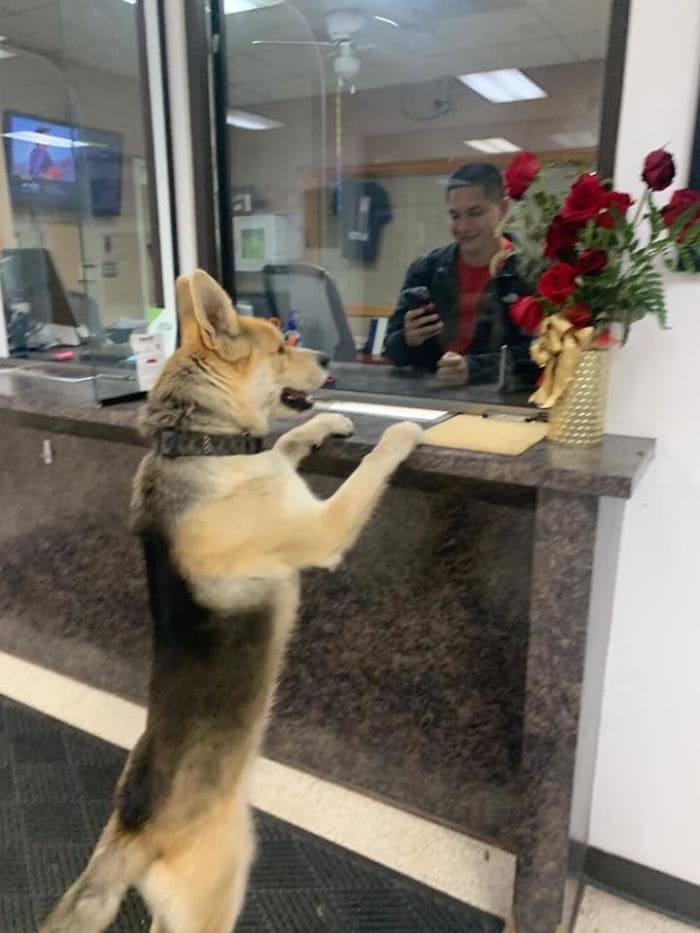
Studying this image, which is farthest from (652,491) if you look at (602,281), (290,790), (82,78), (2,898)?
(82,78)

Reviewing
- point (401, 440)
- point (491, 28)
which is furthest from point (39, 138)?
point (401, 440)

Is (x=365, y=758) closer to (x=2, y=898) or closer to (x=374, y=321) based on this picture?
(x=2, y=898)

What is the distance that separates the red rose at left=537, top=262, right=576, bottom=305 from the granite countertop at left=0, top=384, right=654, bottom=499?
319 mm

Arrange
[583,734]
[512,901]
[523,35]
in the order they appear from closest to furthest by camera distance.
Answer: [583,734] → [512,901] → [523,35]

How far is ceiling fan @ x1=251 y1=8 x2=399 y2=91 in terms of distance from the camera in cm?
225

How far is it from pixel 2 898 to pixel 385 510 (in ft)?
4.49

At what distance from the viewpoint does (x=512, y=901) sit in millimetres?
1627

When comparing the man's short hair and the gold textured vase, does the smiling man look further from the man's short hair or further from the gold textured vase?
the gold textured vase

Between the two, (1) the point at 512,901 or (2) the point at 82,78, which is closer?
(1) the point at 512,901

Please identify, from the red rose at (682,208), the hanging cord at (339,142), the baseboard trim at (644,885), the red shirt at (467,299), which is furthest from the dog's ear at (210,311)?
the baseboard trim at (644,885)

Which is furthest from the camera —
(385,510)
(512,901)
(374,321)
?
(374,321)

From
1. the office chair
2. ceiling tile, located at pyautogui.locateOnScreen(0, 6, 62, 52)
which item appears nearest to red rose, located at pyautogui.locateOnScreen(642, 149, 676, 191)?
the office chair

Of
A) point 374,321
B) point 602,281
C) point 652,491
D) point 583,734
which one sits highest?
point 602,281

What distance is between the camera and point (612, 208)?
1.29m
